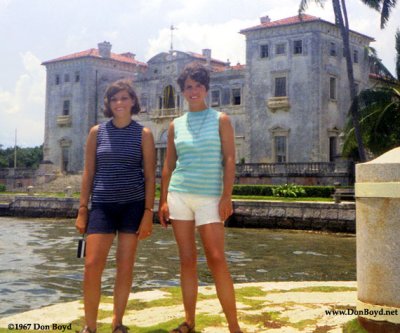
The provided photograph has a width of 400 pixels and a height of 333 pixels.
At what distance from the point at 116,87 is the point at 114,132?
40 centimetres

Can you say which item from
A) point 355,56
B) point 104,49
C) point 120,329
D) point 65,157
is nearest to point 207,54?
point 104,49

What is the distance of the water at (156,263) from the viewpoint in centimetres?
986

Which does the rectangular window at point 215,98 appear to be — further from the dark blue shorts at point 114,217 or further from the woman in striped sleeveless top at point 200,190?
the dark blue shorts at point 114,217

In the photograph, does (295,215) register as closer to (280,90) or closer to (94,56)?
(280,90)

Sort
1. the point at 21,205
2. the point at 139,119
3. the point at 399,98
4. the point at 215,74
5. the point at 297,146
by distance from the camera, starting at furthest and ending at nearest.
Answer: the point at 139,119
the point at 215,74
the point at 297,146
the point at 21,205
the point at 399,98

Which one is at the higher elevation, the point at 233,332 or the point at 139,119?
the point at 139,119

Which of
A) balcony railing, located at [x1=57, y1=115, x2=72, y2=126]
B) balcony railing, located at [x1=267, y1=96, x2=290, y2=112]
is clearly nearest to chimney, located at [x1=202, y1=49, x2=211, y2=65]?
balcony railing, located at [x1=267, y1=96, x2=290, y2=112]

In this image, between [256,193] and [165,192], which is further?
[256,193]

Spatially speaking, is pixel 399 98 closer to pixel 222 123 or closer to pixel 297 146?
pixel 297 146

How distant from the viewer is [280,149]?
40312 millimetres

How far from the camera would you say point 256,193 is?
32750 mm

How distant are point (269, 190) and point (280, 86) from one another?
34.7 feet

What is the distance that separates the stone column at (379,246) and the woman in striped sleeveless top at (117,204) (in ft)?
5.38

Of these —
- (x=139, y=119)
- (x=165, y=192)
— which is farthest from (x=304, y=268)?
(x=139, y=119)
